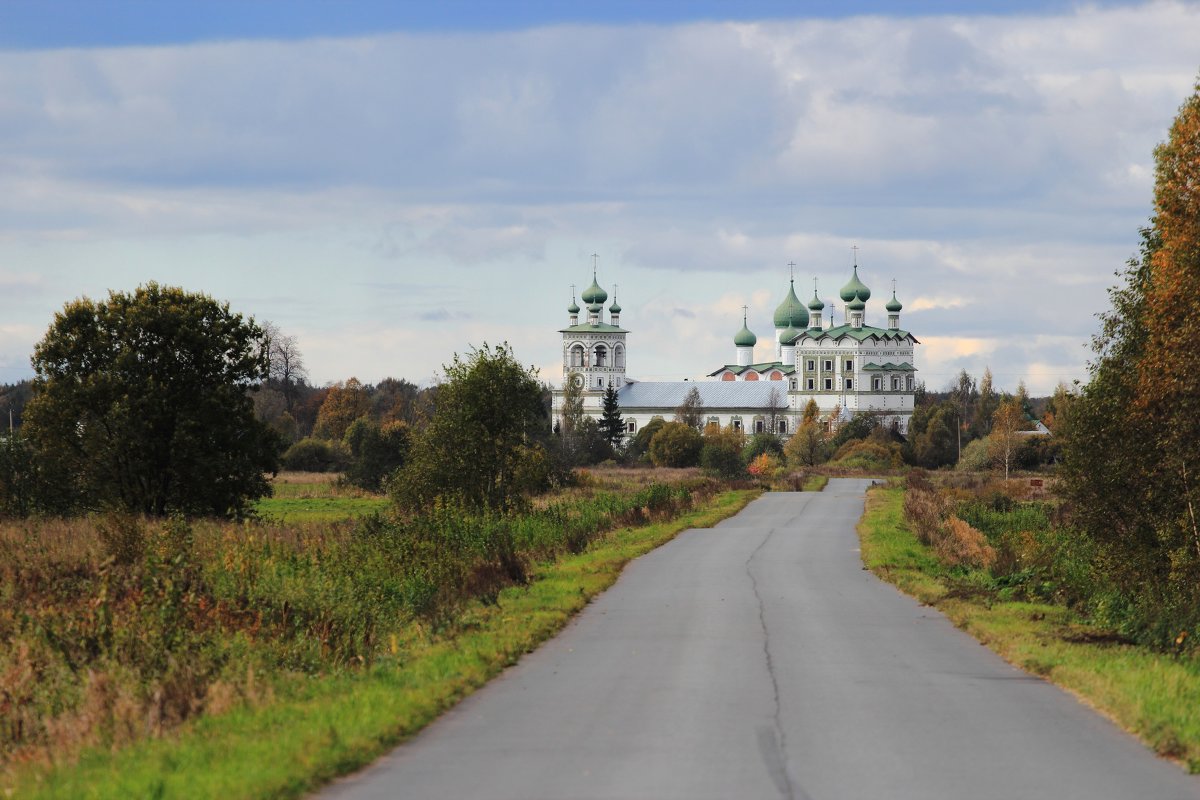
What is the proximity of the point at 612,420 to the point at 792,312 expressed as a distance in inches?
1396

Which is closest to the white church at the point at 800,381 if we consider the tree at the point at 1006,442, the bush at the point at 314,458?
the tree at the point at 1006,442

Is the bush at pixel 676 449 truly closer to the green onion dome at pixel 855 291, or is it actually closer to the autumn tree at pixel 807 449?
the autumn tree at pixel 807 449

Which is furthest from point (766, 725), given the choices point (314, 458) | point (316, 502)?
point (314, 458)

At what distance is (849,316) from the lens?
18275 centimetres

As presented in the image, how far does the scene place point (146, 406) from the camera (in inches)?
1470

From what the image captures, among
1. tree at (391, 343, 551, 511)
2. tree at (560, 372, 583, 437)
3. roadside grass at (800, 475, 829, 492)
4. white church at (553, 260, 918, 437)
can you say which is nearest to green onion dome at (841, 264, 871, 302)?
white church at (553, 260, 918, 437)

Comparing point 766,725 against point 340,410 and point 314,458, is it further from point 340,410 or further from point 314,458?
point 340,410

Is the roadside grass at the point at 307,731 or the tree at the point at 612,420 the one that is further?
the tree at the point at 612,420

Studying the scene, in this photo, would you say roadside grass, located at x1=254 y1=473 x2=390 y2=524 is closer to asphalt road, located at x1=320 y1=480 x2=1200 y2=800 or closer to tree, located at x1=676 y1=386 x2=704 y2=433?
asphalt road, located at x1=320 y1=480 x2=1200 y2=800

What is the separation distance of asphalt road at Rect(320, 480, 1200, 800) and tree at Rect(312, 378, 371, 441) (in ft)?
388

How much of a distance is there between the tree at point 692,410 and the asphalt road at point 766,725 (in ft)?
457

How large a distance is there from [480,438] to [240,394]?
6952 mm

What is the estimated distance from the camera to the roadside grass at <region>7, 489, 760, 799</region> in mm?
8609

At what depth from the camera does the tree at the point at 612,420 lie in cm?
17038
